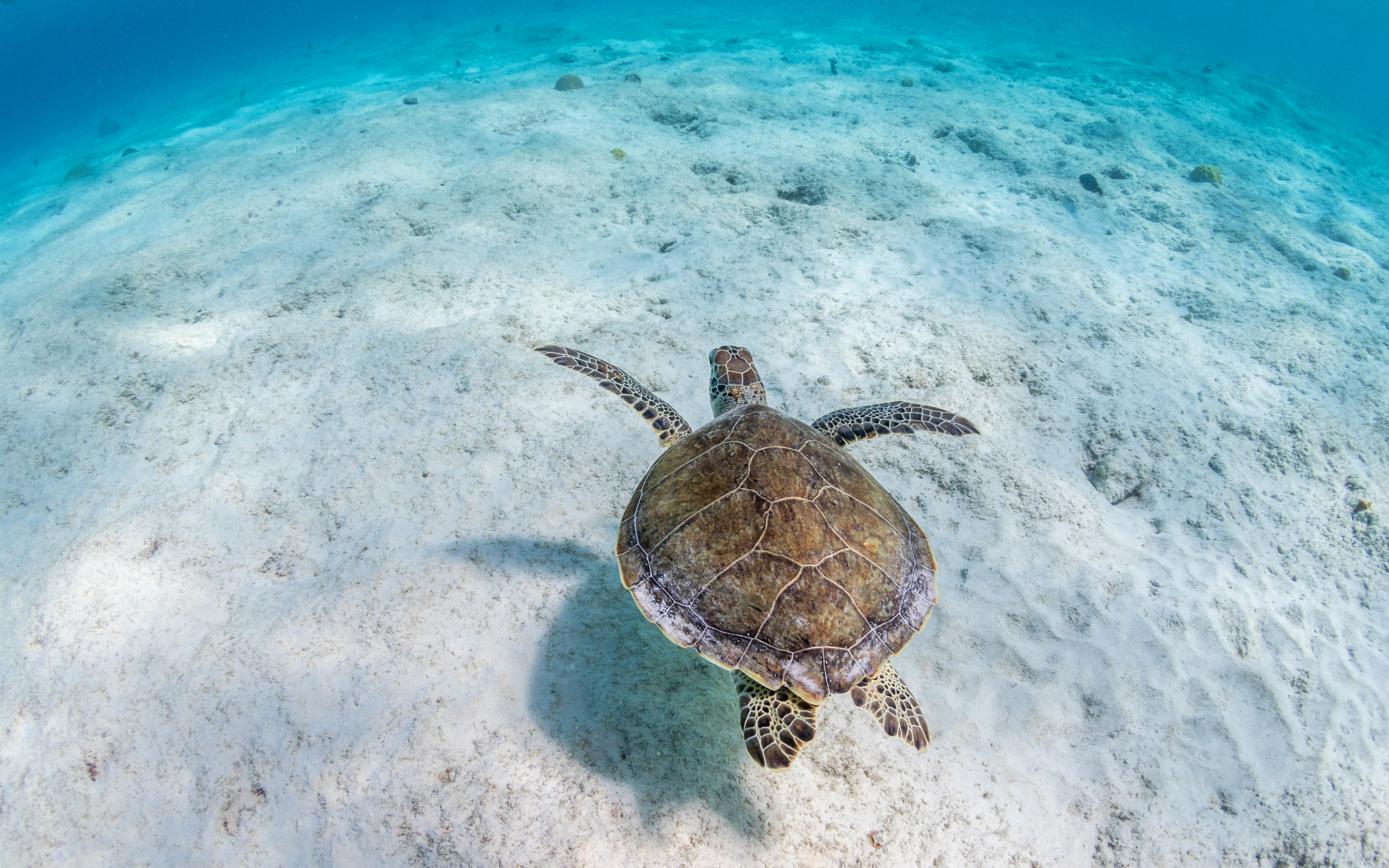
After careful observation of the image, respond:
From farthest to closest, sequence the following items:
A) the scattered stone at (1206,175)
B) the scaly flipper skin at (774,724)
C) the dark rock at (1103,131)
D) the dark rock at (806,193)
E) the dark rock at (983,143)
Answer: the dark rock at (1103,131) → the dark rock at (983,143) → the scattered stone at (1206,175) → the dark rock at (806,193) → the scaly flipper skin at (774,724)

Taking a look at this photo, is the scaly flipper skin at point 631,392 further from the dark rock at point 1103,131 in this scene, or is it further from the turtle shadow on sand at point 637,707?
the dark rock at point 1103,131

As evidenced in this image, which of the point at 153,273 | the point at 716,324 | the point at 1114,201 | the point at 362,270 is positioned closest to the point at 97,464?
the point at 362,270

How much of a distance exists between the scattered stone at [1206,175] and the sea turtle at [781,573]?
1097 centimetres

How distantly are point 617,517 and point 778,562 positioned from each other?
1519mm

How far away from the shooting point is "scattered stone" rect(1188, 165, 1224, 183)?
29.7 ft

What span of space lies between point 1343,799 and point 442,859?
428 cm

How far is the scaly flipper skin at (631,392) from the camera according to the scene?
3.46m

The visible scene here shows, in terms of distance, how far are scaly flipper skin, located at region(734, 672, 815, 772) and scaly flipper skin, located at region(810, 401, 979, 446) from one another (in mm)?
1647

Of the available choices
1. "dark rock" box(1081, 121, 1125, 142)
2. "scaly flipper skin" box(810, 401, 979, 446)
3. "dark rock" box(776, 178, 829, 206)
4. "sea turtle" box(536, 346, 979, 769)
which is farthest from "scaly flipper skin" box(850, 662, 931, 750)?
"dark rock" box(1081, 121, 1125, 142)

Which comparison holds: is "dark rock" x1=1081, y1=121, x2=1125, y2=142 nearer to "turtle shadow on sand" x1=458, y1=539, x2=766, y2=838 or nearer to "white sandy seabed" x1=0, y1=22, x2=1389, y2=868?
"white sandy seabed" x1=0, y1=22, x2=1389, y2=868

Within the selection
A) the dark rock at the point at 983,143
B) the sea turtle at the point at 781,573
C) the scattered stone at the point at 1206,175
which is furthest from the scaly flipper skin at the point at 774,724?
the scattered stone at the point at 1206,175

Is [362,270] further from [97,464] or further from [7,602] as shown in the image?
[7,602]

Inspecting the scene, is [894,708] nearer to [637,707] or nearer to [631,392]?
[637,707]

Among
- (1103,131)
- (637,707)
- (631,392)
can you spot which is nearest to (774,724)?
(637,707)
